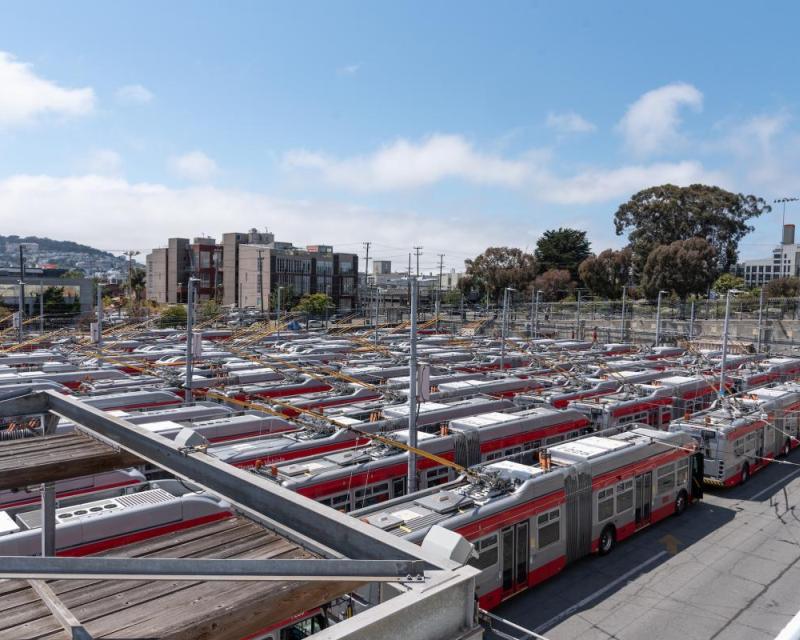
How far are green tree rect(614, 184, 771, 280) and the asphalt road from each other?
177 feet

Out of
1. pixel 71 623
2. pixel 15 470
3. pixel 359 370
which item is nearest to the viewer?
pixel 71 623

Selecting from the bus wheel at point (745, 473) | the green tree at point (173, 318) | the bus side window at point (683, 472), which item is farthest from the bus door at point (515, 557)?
the green tree at point (173, 318)

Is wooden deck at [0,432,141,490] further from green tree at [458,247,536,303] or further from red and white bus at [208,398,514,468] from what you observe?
green tree at [458,247,536,303]

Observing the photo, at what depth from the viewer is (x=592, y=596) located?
12305 millimetres

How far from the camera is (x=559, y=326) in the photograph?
2511 inches

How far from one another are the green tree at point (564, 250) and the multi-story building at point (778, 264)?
25702 millimetres

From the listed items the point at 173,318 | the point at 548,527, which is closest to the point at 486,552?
the point at 548,527

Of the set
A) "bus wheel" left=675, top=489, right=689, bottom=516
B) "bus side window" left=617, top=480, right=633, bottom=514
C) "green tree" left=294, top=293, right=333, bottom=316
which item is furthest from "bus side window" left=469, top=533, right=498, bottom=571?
"green tree" left=294, top=293, right=333, bottom=316

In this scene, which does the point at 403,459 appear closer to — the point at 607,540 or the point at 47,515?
the point at 607,540

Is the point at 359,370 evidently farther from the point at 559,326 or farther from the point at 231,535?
the point at 559,326

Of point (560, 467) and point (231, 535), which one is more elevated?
point (231, 535)

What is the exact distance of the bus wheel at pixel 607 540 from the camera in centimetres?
1412

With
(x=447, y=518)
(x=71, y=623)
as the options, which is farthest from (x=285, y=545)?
(x=447, y=518)

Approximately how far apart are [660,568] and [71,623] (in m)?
13.2
